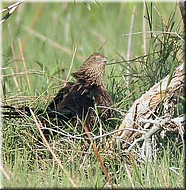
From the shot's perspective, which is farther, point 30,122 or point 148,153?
point 30,122

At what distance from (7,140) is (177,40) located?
3.98 ft

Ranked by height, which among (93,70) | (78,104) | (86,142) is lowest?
(86,142)

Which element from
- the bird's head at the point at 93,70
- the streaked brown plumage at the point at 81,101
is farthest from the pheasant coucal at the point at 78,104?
the bird's head at the point at 93,70

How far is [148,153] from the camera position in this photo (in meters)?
3.90

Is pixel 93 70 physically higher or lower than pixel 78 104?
higher

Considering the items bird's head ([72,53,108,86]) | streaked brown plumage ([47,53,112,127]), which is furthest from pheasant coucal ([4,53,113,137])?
bird's head ([72,53,108,86])

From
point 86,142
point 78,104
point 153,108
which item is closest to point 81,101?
point 78,104

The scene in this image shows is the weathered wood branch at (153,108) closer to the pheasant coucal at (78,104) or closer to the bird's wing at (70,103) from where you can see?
the pheasant coucal at (78,104)

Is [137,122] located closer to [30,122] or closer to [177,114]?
[177,114]

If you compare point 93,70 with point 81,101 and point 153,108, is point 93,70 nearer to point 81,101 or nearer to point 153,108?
point 81,101

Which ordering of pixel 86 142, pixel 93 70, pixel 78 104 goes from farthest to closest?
pixel 93 70
pixel 78 104
pixel 86 142

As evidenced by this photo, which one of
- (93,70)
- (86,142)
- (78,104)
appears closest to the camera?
(86,142)

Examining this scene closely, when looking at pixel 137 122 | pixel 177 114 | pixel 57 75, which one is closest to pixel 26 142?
pixel 137 122

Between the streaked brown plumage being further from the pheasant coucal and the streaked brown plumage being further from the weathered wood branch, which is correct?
the weathered wood branch
